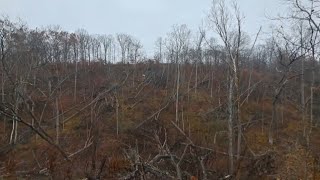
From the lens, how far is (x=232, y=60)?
20.0 meters

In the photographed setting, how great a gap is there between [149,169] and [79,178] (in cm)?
227

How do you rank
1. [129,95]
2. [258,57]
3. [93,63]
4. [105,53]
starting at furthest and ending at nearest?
[258,57] < [105,53] < [93,63] < [129,95]

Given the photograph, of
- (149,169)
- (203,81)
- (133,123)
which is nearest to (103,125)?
(133,123)

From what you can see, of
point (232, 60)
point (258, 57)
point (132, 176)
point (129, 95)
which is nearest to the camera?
point (132, 176)

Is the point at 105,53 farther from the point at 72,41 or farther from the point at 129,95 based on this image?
the point at 129,95

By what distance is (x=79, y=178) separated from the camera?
10.9 metres

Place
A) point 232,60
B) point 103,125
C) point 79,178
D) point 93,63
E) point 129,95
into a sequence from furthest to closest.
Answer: point 93,63 < point 129,95 < point 103,125 < point 232,60 < point 79,178

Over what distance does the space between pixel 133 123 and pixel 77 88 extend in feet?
37.9

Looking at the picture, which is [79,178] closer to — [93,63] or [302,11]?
[302,11]

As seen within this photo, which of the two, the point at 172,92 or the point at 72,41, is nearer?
the point at 172,92

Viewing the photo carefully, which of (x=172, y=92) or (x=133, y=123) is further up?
(x=172, y=92)

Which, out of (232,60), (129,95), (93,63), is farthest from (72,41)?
(232,60)

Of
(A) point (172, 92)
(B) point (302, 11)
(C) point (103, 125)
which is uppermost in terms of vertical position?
(B) point (302, 11)

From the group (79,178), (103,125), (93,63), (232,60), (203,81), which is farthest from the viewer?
(93,63)
